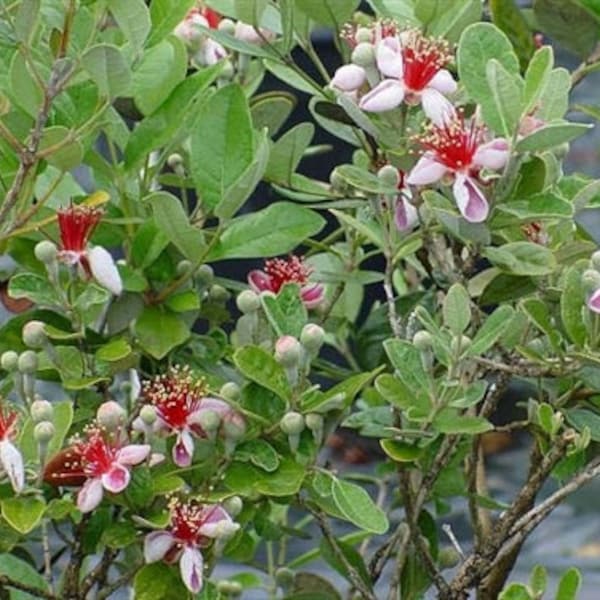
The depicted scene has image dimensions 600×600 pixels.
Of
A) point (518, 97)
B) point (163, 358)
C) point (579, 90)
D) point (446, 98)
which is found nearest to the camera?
point (518, 97)

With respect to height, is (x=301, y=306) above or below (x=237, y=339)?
above

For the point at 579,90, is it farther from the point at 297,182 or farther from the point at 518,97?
the point at 518,97

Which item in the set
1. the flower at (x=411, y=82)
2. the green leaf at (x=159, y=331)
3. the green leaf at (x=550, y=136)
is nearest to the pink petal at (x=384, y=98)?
the flower at (x=411, y=82)

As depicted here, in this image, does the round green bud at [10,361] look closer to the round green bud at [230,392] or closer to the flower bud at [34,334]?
the flower bud at [34,334]

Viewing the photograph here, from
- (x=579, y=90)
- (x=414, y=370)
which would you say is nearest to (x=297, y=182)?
(x=414, y=370)

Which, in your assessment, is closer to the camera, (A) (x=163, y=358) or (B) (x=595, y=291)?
(B) (x=595, y=291)

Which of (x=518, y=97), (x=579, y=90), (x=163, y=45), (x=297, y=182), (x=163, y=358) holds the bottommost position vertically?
(x=579, y=90)

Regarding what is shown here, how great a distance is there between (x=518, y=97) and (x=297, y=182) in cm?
31

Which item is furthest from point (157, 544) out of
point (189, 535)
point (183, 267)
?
point (183, 267)

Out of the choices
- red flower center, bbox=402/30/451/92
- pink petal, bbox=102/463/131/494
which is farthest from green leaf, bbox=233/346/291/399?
red flower center, bbox=402/30/451/92

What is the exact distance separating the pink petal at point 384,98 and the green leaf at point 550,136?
11 centimetres

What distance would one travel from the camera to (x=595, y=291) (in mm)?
1025

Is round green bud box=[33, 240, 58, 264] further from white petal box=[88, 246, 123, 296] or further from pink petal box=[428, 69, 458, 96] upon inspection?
pink petal box=[428, 69, 458, 96]

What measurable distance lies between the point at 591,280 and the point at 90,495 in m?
0.35
